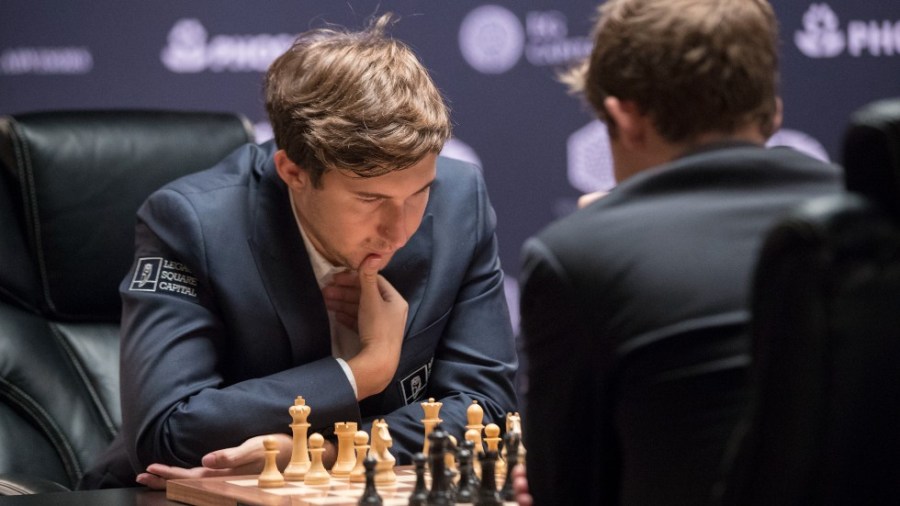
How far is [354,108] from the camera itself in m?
2.17

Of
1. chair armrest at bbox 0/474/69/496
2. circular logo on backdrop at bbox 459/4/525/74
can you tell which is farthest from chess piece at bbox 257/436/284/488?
circular logo on backdrop at bbox 459/4/525/74

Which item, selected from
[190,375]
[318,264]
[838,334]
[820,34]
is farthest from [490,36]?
[838,334]

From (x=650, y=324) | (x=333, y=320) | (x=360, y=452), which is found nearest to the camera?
(x=650, y=324)

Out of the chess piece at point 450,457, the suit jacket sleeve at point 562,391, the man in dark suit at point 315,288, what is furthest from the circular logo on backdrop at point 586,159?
the suit jacket sleeve at point 562,391

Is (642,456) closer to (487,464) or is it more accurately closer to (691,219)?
(691,219)

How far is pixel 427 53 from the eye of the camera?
12.9 feet

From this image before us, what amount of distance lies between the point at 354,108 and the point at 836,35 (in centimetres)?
235

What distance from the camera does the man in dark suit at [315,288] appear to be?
212 centimetres

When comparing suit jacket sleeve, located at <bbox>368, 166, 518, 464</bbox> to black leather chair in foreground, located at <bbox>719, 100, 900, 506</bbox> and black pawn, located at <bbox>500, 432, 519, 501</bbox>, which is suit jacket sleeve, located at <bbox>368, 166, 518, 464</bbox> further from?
black leather chair in foreground, located at <bbox>719, 100, 900, 506</bbox>

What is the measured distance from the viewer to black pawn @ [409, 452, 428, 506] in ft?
4.91

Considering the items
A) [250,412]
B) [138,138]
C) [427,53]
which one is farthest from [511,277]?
[250,412]

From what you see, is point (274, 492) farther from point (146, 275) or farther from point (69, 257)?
point (69, 257)

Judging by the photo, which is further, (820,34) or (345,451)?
(820,34)

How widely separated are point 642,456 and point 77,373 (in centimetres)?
189
